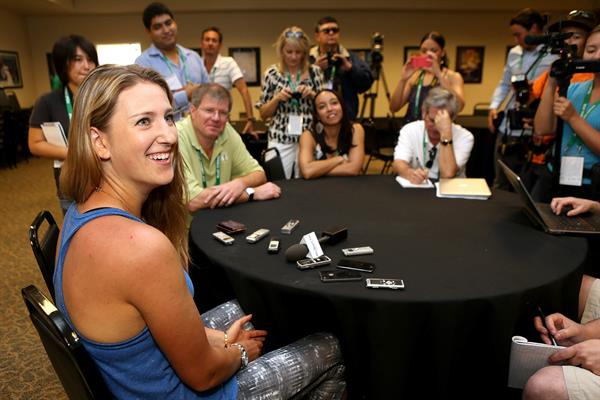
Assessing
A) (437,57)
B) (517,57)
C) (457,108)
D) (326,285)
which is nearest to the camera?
(326,285)

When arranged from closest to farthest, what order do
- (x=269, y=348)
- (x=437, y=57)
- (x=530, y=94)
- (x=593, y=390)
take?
(x=593, y=390) < (x=269, y=348) < (x=530, y=94) < (x=437, y=57)

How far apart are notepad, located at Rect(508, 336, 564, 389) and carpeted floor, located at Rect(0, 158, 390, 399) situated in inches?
77.5

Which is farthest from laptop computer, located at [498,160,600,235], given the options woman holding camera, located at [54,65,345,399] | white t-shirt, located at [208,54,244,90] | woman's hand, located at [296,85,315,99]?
white t-shirt, located at [208,54,244,90]

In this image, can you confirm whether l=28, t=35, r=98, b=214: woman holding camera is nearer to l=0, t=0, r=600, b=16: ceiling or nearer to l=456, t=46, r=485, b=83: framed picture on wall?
l=0, t=0, r=600, b=16: ceiling

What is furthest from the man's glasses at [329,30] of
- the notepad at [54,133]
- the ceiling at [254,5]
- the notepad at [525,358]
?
the ceiling at [254,5]

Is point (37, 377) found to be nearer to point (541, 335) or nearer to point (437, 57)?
point (541, 335)

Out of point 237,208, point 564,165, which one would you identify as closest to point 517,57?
point 564,165

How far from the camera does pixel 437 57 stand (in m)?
3.99

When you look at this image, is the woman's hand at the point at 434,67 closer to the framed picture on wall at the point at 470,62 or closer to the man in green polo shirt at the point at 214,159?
the man in green polo shirt at the point at 214,159

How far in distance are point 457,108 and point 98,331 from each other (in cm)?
263

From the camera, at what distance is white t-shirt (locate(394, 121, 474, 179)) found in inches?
112

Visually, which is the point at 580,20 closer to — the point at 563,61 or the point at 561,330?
the point at 563,61

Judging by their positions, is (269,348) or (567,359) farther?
(269,348)

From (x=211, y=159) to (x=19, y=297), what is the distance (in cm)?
174
